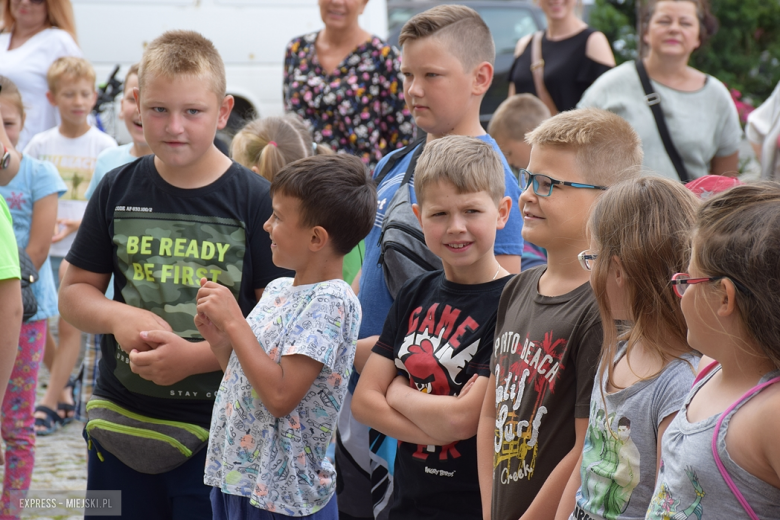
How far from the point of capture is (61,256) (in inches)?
221

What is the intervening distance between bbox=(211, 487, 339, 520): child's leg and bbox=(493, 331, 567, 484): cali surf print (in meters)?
0.56

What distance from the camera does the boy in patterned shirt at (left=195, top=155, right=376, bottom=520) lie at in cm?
232

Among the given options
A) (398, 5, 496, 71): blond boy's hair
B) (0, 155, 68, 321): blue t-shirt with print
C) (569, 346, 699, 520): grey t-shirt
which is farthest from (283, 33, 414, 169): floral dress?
(569, 346, 699, 520): grey t-shirt

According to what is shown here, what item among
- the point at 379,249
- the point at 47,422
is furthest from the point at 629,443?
the point at 47,422

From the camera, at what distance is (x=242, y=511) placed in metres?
2.37

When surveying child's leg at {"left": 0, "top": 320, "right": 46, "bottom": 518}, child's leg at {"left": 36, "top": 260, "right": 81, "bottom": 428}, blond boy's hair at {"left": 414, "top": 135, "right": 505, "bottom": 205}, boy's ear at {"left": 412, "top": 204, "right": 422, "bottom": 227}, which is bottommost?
child's leg at {"left": 36, "top": 260, "right": 81, "bottom": 428}

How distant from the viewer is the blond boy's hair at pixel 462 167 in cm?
239

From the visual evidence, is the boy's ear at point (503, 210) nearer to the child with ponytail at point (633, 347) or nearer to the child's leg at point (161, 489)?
the child with ponytail at point (633, 347)

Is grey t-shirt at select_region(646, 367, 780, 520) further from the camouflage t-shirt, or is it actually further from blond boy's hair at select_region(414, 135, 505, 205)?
the camouflage t-shirt

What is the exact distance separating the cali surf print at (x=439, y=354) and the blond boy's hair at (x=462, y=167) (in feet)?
1.15

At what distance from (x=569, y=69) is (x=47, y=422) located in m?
3.98

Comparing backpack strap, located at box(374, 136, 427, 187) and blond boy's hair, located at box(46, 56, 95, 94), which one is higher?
backpack strap, located at box(374, 136, 427, 187)

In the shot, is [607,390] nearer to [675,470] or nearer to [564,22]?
[675,470]

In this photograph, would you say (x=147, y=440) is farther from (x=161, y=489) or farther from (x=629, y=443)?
(x=629, y=443)
